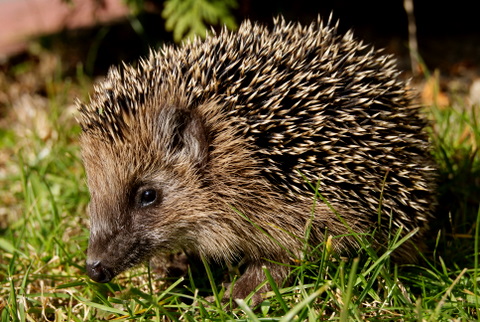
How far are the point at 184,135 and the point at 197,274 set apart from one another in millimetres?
1060

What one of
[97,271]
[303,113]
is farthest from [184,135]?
[97,271]

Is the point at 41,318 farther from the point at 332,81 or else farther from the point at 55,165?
the point at 332,81

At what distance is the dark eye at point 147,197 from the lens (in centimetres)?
330

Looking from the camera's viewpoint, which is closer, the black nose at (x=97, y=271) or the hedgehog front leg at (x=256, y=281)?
the black nose at (x=97, y=271)

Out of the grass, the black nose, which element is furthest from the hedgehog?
the grass

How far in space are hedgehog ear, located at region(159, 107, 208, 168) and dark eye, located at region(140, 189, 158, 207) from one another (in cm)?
26

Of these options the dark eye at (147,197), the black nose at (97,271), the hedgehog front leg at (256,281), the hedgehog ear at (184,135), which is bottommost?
the hedgehog front leg at (256,281)

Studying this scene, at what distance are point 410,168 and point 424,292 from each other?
0.81m

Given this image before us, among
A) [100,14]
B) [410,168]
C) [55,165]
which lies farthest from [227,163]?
[100,14]

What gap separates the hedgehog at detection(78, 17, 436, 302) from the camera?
322 cm

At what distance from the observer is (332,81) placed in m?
3.36

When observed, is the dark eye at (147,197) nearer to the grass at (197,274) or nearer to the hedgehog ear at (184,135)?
the hedgehog ear at (184,135)

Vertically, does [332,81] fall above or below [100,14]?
below

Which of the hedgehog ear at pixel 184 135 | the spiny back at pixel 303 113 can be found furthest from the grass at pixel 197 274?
the hedgehog ear at pixel 184 135
